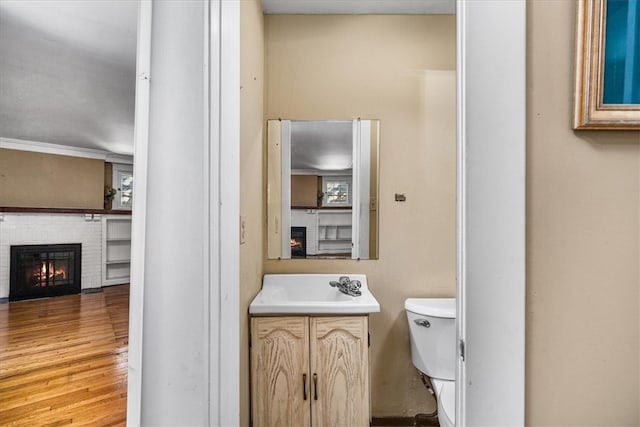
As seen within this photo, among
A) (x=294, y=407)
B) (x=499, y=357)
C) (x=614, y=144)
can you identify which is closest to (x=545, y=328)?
(x=499, y=357)

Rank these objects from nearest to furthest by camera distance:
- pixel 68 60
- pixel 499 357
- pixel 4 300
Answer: pixel 499 357
pixel 68 60
pixel 4 300

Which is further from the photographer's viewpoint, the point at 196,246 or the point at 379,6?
the point at 379,6

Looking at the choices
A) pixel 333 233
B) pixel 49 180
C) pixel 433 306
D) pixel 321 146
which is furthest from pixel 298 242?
pixel 49 180

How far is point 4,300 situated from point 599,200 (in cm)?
628

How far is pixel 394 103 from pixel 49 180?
5.61 metres

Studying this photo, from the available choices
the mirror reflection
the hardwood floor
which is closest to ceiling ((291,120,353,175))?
the mirror reflection

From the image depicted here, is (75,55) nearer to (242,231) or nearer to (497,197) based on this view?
(242,231)

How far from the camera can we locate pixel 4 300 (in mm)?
4500

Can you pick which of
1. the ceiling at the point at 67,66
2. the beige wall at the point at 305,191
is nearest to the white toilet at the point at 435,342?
the beige wall at the point at 305,191

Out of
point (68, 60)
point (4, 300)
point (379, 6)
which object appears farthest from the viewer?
point (4, 300)

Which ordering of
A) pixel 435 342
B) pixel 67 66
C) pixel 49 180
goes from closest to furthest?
pixel 435 342 < pixel 67 66 < pixel 49 180

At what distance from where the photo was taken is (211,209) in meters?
0.66

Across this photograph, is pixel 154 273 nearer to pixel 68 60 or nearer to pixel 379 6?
pixel 379 6

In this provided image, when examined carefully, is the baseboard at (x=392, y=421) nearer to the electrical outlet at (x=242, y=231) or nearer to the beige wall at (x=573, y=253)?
the electrical outlet at (x=242, y=231)
